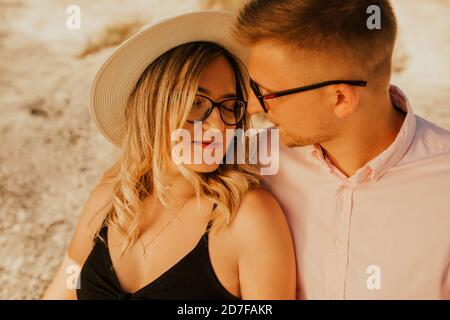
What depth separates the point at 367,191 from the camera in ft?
6.54

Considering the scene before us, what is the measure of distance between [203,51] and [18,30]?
458 centimetres

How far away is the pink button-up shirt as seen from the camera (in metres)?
1.93

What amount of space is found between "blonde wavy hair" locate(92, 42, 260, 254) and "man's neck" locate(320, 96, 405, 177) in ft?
1.20

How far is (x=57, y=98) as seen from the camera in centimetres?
541

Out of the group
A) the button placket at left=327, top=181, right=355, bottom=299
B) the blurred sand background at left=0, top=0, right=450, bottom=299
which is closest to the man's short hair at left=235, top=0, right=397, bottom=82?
the button placket at left=327, top=181, right=355, bottom=299

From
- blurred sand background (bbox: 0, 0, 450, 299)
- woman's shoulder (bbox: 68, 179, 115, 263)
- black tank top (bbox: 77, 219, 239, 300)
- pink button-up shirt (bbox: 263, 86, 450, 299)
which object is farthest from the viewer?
blurred sand background (bbox: 0, 0, 450, 299)

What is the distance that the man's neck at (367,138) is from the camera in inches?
79.7

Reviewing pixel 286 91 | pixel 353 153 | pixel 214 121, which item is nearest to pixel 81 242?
pixel 214 121

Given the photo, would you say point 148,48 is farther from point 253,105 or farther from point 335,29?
point 335,29

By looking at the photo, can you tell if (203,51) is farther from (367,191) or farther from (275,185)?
(367,191)

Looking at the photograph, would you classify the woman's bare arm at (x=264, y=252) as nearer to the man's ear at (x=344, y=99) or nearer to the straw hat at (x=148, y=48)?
the man's ear at (x=344, y=99)

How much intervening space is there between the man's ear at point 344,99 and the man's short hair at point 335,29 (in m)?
0.09

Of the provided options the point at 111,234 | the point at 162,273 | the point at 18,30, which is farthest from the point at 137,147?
the point at 18,30

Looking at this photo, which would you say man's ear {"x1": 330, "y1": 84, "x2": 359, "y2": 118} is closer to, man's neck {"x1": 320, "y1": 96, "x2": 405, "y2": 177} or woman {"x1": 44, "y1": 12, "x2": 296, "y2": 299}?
man's neck {"x1": 320, "y1": 96, "x2": 405, "y2": 177}
